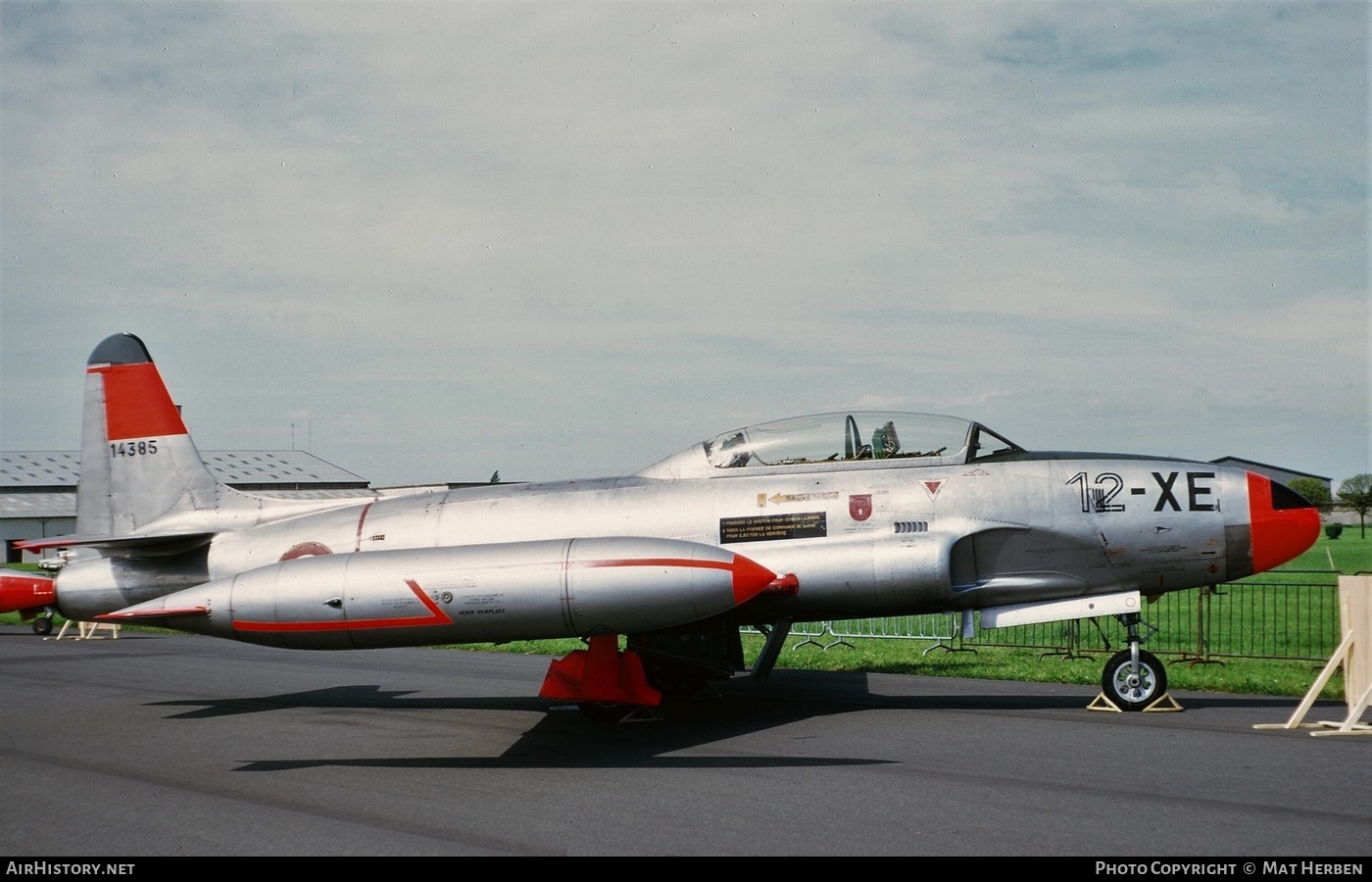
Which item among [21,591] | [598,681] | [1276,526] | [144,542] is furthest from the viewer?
[21,591]

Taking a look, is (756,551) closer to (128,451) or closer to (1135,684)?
(1135,684)

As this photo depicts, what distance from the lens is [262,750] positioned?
34.1 ft

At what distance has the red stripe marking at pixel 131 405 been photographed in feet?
47.8

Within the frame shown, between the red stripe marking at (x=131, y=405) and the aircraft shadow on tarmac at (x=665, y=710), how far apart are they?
3426mm

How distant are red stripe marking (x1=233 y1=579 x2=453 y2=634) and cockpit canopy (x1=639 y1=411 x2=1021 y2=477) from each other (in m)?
3.43

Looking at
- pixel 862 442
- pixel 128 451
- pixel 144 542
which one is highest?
pixel 128 451

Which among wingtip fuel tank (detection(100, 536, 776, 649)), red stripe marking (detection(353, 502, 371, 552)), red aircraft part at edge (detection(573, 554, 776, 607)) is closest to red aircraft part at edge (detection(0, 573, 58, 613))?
red stripe marking (detection(353, 502, 371, 552))

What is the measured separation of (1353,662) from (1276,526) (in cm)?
154

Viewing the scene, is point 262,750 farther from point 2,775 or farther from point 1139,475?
point 1139,475

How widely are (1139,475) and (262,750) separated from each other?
28.9 feet

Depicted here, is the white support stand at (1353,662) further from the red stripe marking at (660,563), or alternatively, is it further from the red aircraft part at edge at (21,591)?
the red aircraft part at edge at (21,591)

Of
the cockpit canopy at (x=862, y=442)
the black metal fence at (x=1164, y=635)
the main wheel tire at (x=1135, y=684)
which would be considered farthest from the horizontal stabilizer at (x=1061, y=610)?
the black metal fence at (x=1164, y=635)

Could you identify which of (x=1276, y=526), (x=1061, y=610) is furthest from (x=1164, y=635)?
(x=1061, y=610)

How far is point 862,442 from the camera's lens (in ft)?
39.5
